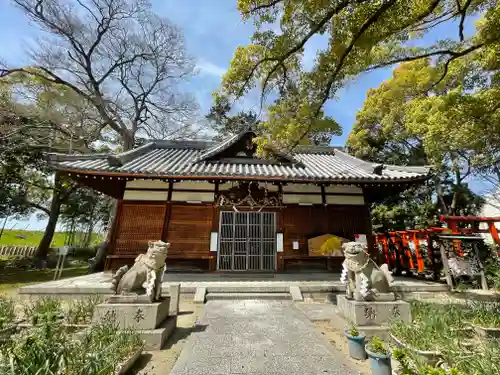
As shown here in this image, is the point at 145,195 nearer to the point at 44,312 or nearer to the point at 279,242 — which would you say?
the point at 44,312

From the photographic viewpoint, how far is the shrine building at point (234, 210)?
8.43m

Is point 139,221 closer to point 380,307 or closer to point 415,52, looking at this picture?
point 380,307

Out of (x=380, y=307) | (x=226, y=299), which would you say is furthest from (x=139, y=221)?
(x=380, y=307)

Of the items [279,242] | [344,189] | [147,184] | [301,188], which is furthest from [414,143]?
[147,184]

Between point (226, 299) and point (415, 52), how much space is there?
8504 mm

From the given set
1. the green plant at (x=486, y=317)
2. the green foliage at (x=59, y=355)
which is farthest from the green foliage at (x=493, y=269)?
the green foliage at (x=59, y=355)

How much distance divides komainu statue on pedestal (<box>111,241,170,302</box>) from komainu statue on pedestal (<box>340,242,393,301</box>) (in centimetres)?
357

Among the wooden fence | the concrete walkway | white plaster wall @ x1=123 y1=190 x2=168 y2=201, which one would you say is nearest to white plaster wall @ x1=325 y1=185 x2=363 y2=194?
the concrete walkway

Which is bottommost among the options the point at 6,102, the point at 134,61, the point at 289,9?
the point at 289,9

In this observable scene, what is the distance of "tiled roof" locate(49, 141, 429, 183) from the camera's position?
8.10 m

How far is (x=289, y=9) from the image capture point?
5.27 meters

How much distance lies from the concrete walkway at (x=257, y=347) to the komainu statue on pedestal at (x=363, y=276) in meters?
1.14

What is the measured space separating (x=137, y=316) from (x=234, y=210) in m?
5.48

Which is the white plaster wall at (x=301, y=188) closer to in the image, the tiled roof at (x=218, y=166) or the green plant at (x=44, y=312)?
the tiled roof at (x=218, y=166)
